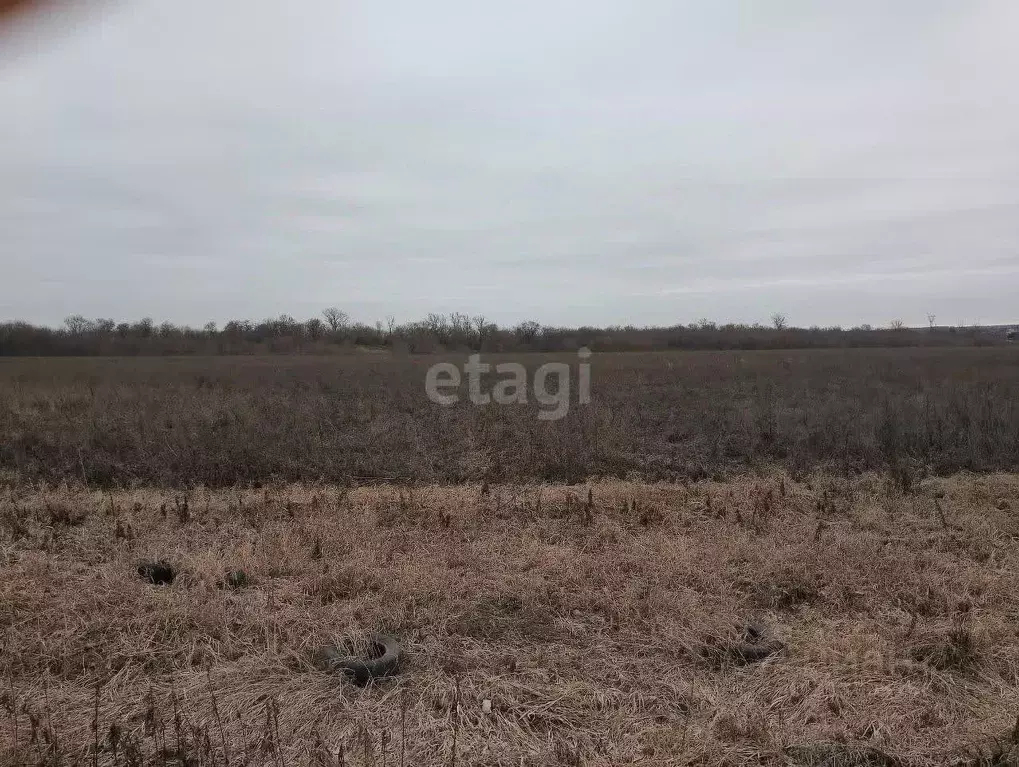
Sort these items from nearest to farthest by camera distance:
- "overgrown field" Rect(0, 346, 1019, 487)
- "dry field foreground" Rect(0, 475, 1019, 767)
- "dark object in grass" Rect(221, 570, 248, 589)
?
"dry field foreground" Rect(0, 475, 1019, 767) → "dark object in grass" Rect(221, 570, 248, 589) → "overgrown field" Rect(0, 346, 1019, 487)

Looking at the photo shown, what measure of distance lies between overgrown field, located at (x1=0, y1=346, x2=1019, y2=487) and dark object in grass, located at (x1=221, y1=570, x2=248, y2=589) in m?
5.13

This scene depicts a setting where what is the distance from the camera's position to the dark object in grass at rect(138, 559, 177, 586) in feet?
16.2

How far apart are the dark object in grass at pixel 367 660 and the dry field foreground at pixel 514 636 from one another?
0.09m

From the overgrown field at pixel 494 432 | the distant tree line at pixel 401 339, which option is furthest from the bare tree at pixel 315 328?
the overgrown field at pixel 494 432

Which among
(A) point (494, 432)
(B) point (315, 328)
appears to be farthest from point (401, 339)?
(A) point (494, 432)

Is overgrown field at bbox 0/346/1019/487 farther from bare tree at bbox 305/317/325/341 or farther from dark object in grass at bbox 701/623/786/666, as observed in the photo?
bare tree at bbox 305/317/325/341

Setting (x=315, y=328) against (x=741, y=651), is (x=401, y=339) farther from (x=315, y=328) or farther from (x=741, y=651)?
(x=741, y=651)

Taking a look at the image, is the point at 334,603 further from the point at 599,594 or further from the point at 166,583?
the point at 599,594

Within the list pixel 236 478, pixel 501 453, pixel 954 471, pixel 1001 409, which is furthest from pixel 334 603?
pixel 1001 409

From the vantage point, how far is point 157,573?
499 centimetres

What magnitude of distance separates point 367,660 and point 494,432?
970 cm

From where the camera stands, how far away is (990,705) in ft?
10.7

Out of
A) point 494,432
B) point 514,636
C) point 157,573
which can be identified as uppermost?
point 494,432

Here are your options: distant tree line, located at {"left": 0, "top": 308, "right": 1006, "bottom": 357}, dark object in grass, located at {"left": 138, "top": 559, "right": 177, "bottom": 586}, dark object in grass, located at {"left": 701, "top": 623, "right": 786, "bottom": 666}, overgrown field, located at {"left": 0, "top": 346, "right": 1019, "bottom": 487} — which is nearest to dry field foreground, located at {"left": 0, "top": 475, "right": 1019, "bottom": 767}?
dark object in grass, located at {"left": 701, "top": 623, "right": 786, "bottom": 666}
